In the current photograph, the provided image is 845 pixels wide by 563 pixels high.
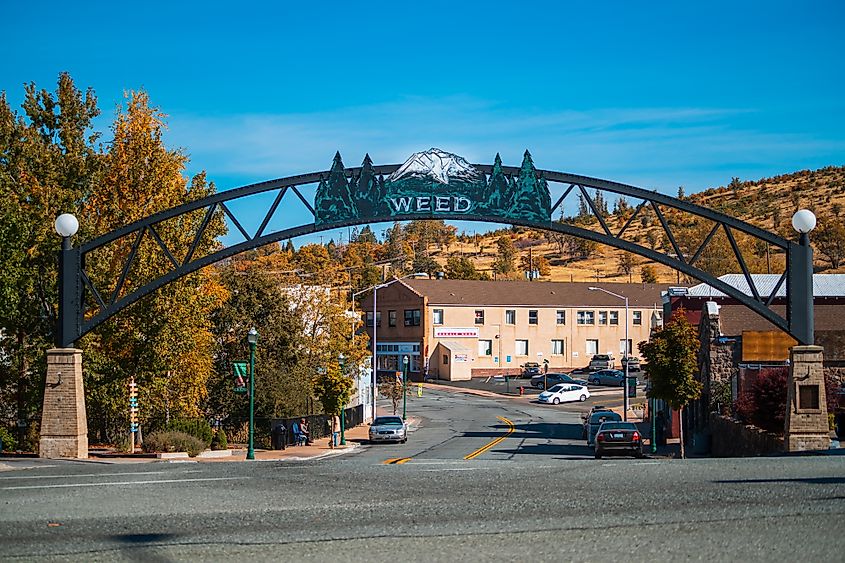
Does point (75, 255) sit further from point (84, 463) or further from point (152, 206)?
point (152, 206)

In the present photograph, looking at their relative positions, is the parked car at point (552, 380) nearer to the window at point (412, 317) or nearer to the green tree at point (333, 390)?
the window at point (412, 317)

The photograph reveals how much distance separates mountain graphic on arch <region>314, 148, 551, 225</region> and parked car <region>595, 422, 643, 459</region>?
1095 centimetres

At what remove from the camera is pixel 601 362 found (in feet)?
315

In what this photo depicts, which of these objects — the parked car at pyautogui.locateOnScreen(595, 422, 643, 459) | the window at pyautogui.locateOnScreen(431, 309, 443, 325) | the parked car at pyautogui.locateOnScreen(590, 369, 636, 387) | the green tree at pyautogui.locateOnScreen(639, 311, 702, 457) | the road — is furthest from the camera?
the window at pyautogui.locateOnScreen(431, 309, 443, 325)

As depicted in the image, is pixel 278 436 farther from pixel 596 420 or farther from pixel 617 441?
pixel 617 441

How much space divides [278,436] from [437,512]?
33.1 meters

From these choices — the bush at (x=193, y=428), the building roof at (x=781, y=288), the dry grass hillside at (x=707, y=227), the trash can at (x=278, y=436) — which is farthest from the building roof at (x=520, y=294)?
the bush at (x=193, y=428)

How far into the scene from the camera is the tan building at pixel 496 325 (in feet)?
316

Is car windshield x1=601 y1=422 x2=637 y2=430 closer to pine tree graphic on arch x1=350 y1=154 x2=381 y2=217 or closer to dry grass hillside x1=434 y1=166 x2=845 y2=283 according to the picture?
pine tree graphic on arch x1=350 y1=154 x2=381 y2=217

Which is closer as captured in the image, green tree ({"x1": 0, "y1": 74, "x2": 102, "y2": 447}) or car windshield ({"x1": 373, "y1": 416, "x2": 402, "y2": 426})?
green tree ({"x1": 0, "y1": 74, "x2": 102, "y2": 447})

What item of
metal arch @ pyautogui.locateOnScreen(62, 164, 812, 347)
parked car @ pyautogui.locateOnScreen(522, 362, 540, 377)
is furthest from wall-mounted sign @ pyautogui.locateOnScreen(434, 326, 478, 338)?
metal arch @ pyautogui.locateOnScreen(62, 164, 812, 347)

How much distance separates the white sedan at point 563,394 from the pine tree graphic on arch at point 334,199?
53188mm

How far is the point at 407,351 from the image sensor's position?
97.7m

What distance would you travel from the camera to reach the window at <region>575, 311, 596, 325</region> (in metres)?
99.9
